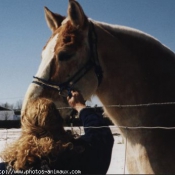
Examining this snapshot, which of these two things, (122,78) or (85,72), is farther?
(85,72)

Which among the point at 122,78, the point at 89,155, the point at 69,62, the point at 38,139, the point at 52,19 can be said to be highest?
the point at 52,19

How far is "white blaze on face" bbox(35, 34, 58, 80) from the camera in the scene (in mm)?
3121

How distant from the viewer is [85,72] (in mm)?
3281

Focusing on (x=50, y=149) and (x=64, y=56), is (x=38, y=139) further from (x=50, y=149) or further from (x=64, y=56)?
(x=64, y=56)

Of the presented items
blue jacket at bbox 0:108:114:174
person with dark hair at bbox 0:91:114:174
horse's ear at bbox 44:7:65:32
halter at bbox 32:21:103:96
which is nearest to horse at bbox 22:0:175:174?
halter at bbox 32:21:103:96

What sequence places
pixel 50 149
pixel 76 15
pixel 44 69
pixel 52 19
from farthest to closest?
1. pixel 52 19
2. pixel 76 15
3. pixel 44 69
4. pixel 50 149

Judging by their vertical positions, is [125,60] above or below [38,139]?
above

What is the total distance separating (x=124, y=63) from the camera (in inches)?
126

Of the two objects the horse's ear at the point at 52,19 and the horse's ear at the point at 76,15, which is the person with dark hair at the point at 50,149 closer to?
the horse's ear at the point at 76,15

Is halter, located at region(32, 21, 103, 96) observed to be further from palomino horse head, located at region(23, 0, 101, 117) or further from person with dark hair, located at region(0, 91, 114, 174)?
person with dark hair, located at region(0, 91, 114, 174)

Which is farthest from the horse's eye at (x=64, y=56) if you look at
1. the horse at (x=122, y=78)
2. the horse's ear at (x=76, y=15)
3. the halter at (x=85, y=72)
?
the horse's ear at (x=76, y=15)

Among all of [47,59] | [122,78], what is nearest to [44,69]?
[47,59]

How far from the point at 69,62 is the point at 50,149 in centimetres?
151

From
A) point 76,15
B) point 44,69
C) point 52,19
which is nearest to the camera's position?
point 44,69
